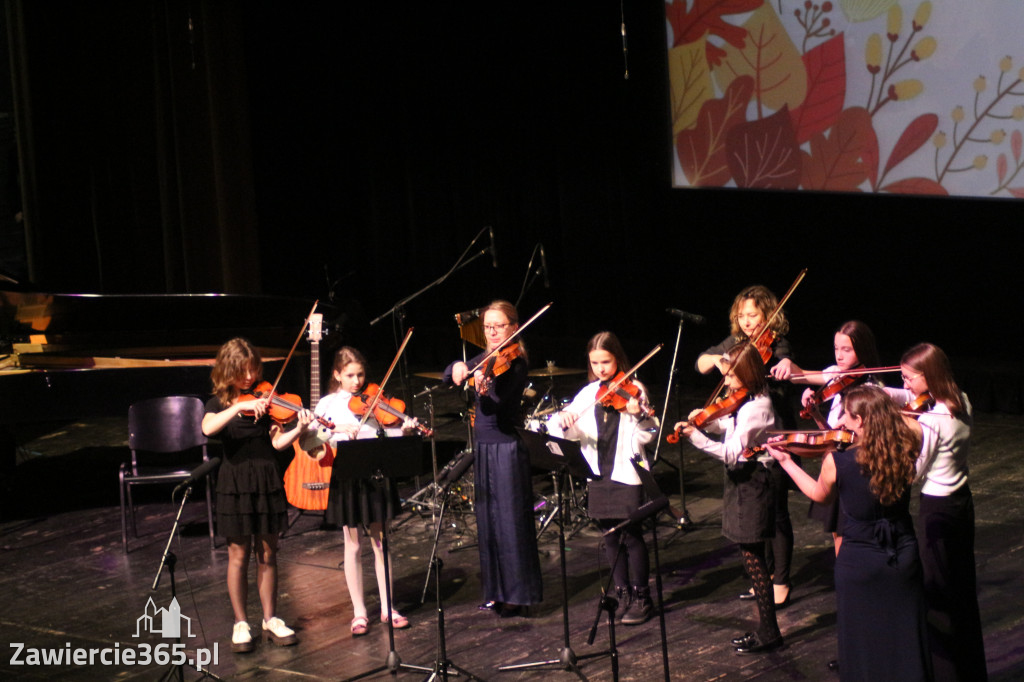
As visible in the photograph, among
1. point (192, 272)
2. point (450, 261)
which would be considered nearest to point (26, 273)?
point (192, 272)

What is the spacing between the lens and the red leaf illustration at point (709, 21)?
9422mm

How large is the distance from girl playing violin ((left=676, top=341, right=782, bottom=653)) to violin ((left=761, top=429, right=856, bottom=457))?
0.64 meters

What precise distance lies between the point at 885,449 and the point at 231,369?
114 inches

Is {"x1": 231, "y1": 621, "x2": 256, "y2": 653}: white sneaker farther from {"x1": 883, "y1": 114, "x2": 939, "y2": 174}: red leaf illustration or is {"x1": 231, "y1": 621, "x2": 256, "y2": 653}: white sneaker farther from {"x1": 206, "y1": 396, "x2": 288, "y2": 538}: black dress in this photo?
{"x1": 883, "y1": 114, "x2": 939, "y2": 174}: red leaf illustration

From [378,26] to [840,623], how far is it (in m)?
10.1

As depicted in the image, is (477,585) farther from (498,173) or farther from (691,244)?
(498,173)

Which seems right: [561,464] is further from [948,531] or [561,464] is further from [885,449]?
[948,531]

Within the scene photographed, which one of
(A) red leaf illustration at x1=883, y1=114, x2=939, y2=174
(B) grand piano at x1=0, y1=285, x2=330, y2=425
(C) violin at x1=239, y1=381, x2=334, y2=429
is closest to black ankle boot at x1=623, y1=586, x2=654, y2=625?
(C) violin at x1=239, y1=381, x2=334, y2=429

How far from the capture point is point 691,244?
11.1 m

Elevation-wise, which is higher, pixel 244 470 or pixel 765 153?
pixel 765 153

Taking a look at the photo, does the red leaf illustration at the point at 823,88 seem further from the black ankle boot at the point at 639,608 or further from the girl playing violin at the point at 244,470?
the girl playing violin at the point at 244,470

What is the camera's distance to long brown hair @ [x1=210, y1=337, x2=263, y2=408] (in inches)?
214

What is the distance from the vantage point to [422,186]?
13.2 m

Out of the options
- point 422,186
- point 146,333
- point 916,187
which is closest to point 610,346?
point 916,187
